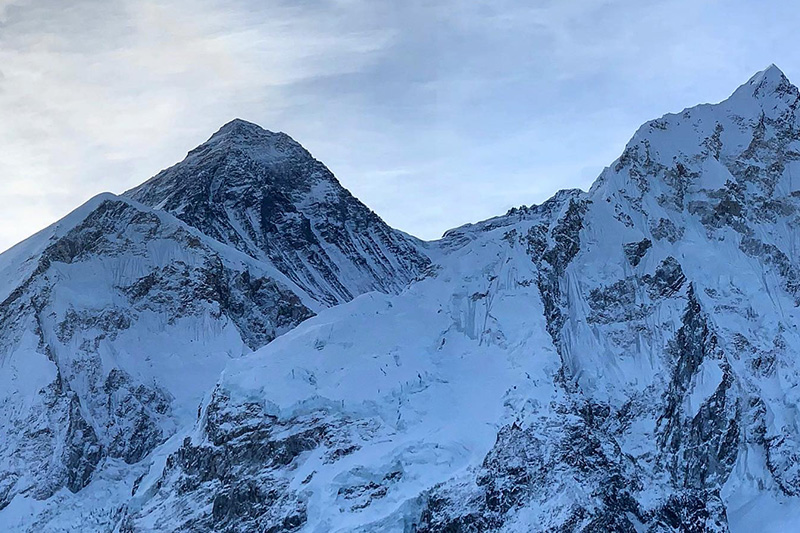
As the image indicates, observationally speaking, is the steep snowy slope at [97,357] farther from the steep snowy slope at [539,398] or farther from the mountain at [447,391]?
the steep snowy slope at [539,398]

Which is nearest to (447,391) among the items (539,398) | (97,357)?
(539,398)

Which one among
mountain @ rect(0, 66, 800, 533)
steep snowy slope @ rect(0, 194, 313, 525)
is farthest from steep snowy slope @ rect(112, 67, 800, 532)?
steep snowy slope @ rect(0, 194, 313, 525)

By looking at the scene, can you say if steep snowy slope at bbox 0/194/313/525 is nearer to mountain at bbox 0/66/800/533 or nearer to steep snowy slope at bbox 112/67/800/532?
mountain at bbox 0/66/800/533

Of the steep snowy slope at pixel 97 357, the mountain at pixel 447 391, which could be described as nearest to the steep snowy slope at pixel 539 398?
the mountain at pixel 447 391

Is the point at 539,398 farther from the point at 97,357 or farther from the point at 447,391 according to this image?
the point at 97,357

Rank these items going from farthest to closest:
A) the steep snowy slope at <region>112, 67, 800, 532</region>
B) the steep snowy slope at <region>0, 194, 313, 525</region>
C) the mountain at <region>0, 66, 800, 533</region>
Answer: the steep snowy slope at <region>0, 194, 313, 525</region> → the mountain at <region>0, 66, 800, 533</region> → the steep snowy slope at <region>112, 67, 800, 532</region>

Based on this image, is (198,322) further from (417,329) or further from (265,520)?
(265,520)

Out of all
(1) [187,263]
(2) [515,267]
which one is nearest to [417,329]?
(2) [515,267]
